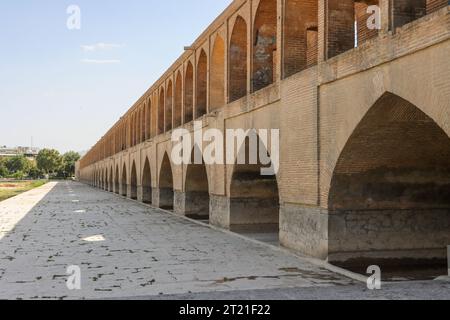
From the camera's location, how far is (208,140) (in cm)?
1514

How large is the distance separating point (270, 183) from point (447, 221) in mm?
5123

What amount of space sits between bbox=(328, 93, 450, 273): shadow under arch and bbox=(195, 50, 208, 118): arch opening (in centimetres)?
889

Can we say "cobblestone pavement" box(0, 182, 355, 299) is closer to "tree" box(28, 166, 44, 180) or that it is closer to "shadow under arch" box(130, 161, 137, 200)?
"shadow under arch" box(130, 161, 137, 200)

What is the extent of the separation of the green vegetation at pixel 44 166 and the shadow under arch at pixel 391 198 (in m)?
113

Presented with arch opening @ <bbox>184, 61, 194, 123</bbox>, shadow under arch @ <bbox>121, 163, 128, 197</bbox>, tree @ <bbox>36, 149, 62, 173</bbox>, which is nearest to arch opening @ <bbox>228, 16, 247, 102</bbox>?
arch opening @ <bbox>184, 61, 194, 123</bbox>

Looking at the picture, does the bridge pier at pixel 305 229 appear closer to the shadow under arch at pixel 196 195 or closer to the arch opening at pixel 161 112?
the shadow under arch at pixel 196 195

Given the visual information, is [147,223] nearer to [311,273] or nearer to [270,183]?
[270,183]

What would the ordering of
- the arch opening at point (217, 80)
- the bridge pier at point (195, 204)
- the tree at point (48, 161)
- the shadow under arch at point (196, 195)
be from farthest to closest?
the tree at point (48, 161) < the bridge pier at point (195, 204) < the shadow under arch at point (196, 195) < the arch opening at point (217, 80)

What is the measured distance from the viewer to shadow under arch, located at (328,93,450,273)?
8109 mm

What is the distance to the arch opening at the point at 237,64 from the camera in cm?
1343

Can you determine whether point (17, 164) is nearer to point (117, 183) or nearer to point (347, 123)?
point (117, 183)

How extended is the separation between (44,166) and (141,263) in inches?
4496

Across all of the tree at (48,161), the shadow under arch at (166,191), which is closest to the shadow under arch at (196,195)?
the shadow under arch at (166,191)
